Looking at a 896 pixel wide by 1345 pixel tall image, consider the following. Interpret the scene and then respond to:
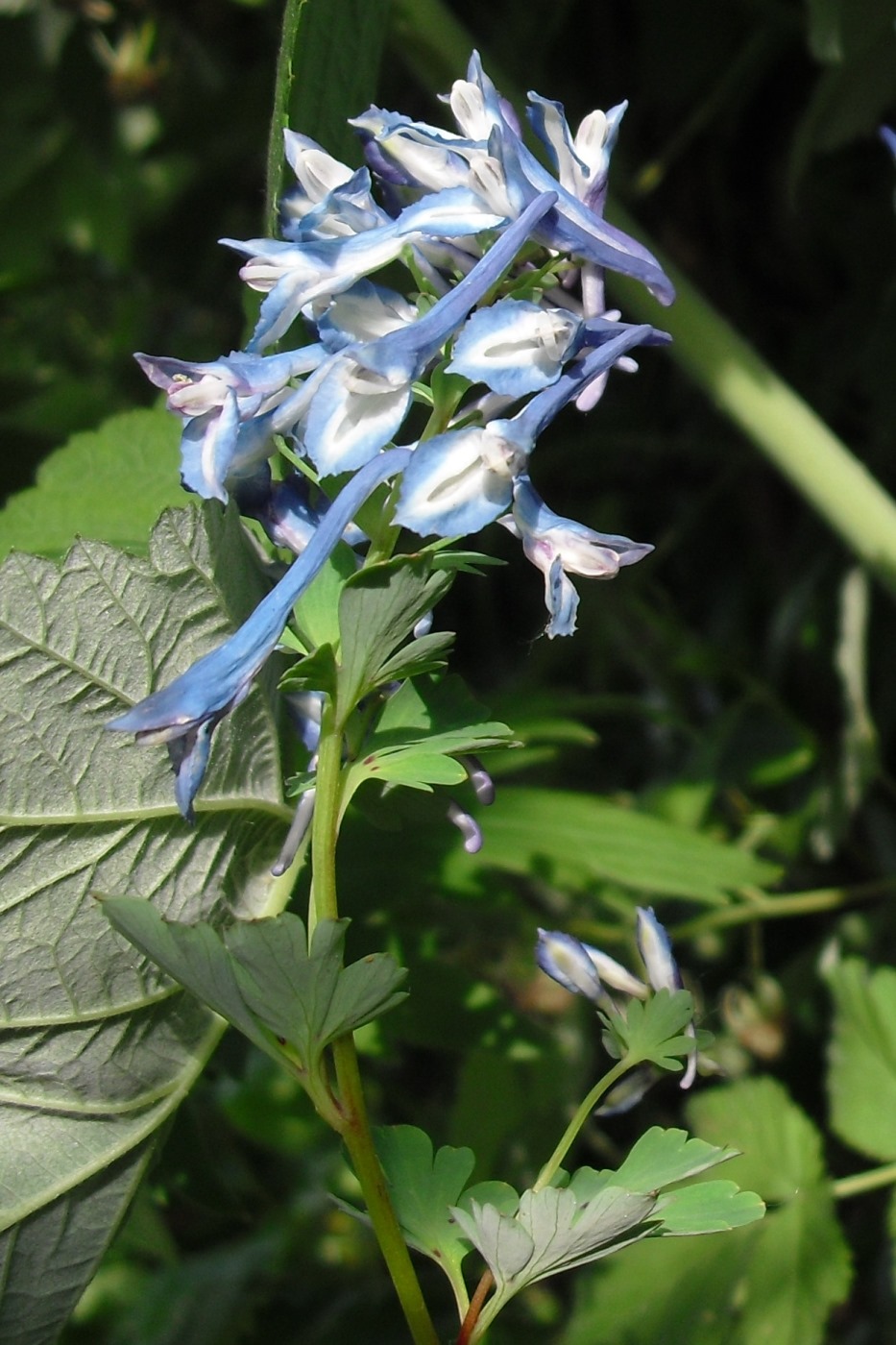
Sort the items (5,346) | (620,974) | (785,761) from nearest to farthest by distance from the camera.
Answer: (620,974), (785,761), (5,346)

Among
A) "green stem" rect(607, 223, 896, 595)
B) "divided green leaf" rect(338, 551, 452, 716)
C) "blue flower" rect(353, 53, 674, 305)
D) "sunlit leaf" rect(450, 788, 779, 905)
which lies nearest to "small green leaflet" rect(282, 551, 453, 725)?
"divided green leaf" rect(338, 551, 452, 716)

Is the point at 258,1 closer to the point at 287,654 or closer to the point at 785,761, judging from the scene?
the point at 785,761

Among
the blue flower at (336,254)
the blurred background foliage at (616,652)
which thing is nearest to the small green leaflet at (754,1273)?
the blurred background foliage at (616,652)

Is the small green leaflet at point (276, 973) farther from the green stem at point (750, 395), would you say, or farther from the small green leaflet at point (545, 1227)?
the green stem at point (750, 395)

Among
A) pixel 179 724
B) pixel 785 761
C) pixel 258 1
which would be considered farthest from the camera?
pixel 258 1

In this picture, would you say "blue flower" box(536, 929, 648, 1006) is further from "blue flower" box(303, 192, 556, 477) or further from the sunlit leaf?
the sunlit leaf

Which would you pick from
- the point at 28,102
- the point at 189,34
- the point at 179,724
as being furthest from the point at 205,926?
the point at 189,34

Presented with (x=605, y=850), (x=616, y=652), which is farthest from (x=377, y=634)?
(x=616, y=652)
